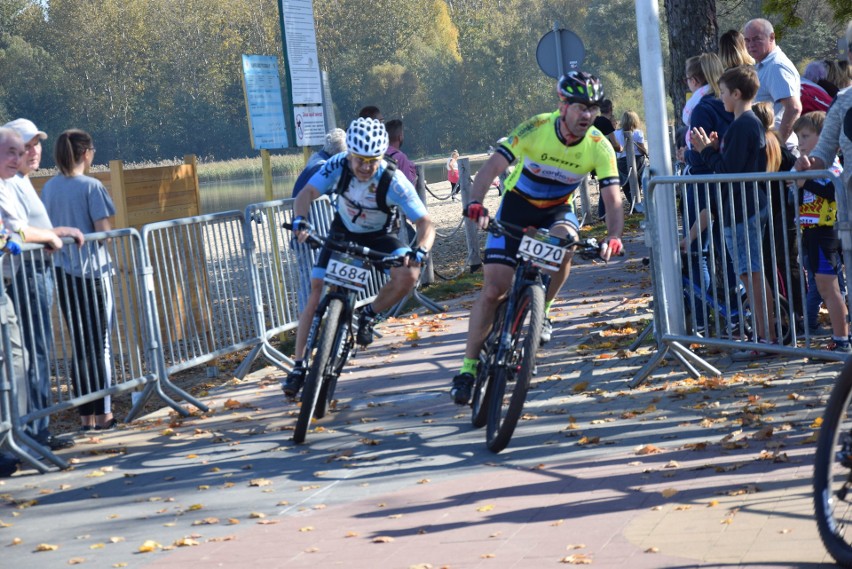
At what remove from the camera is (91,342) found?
8125 millimetres

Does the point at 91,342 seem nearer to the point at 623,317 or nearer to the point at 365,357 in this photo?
the point at 365,357

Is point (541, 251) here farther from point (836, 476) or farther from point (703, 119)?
point (703, 119)

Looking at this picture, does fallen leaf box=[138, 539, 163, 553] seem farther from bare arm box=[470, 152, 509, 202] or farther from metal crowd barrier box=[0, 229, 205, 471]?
bare arm box=[470, 152, 509, 202]

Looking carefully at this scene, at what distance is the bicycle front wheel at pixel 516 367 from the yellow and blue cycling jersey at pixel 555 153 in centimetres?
96

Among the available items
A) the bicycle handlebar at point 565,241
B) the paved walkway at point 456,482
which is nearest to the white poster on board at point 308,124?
the paved walkway at point 456,482

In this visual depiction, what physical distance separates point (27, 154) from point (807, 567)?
593 cm

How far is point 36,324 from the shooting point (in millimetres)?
7648

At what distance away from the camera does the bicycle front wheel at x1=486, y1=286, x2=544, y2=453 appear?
249 inches

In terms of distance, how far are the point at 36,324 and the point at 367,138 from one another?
95.0 inches

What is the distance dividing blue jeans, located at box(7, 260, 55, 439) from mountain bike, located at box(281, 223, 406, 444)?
1.63m

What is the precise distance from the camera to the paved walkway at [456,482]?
4980 mm

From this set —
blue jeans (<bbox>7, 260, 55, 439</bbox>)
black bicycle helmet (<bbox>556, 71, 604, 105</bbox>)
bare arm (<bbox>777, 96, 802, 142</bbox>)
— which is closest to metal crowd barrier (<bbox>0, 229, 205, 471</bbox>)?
blue jeans (<bbox>7, 260, 55, 439</bbox>)

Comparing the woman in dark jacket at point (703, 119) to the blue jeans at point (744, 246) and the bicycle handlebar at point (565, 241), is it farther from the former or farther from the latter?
the bicycle handlebar at point (565, 241)

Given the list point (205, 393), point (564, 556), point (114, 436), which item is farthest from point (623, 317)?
point (564, 556)
